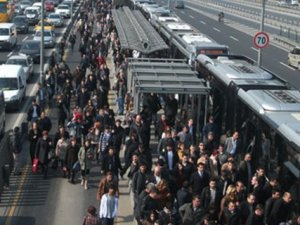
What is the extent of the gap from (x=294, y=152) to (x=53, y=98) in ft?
59.4

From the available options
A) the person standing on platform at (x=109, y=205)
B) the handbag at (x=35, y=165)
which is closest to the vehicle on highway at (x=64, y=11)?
the handbag at (x=35, y=165)

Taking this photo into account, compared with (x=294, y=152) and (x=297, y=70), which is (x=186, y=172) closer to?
(x=294, y=152)

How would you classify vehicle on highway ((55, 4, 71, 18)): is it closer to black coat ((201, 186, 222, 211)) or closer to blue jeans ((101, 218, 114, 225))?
blue jeans ((101, 218, 114, 225))

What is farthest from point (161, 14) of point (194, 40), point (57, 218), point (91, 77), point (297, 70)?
point (57, 218)

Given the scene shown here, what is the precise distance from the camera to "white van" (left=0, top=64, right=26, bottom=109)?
30125mm

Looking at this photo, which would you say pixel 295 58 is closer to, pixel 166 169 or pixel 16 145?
pixel 16 145

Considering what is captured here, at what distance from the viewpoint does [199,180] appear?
51.7 ft

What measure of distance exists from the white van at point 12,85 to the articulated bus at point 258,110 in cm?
833

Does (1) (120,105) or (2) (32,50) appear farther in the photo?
(2) (32,50)

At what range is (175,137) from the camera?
65.6ft

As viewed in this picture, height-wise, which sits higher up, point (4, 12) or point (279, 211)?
point (279, 211)

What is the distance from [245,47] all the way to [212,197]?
4783 centimetres

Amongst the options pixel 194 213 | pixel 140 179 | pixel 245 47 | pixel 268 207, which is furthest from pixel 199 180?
pixel 245 47

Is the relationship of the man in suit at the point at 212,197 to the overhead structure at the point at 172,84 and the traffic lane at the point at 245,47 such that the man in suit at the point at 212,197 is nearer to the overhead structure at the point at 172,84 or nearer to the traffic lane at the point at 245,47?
the overhead structure at the point at 172,84
